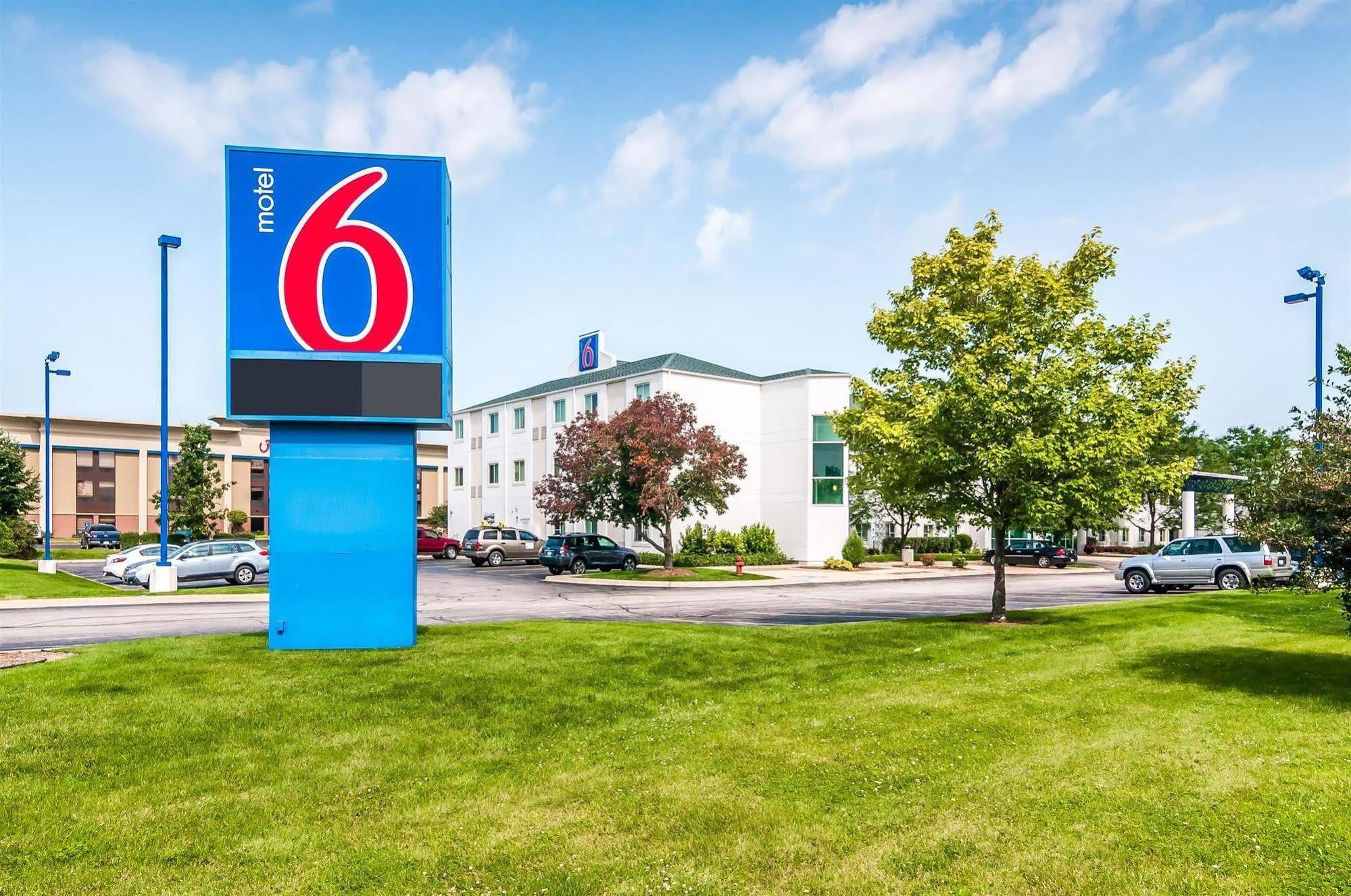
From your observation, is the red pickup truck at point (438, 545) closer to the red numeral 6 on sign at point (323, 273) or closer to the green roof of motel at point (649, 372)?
the green roof of motel at point (649, 372)

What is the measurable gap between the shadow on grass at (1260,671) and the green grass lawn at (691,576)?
855 inches

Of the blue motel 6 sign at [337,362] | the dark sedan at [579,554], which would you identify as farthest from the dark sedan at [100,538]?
the blue motel 6 sign at [337,362]

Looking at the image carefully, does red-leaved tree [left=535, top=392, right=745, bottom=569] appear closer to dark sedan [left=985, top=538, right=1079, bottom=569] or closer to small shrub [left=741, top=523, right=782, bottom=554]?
small shrub [left=741, top=523, right=782, bottom=554]

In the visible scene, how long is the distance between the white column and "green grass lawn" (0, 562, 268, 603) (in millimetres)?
61981

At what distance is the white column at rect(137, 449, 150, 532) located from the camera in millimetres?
87188

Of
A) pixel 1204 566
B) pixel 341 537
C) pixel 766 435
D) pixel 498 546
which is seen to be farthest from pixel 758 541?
pixel 341 537

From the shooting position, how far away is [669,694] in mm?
10289

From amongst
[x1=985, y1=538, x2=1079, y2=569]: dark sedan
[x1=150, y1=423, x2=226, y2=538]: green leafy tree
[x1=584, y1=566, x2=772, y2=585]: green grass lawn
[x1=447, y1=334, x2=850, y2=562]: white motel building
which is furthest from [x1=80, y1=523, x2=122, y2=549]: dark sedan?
[x1=985, y1=538, x2=1079, y2=569]: dark sedan

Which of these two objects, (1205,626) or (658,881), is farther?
(1205,626)

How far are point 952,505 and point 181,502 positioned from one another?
54395mm

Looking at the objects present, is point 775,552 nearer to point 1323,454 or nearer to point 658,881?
point 1323,454

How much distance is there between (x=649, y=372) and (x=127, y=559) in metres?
23.3

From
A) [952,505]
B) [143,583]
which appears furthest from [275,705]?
[143,583]

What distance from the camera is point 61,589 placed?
88.4 feet
